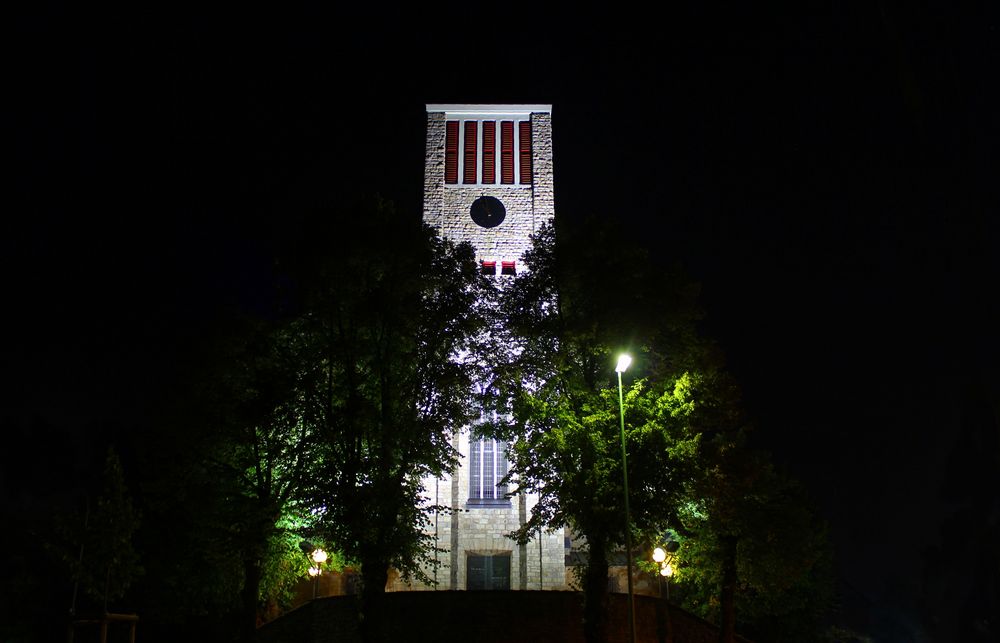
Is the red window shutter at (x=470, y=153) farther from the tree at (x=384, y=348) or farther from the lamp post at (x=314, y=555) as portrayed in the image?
the lamp post at (x=314, y=555)

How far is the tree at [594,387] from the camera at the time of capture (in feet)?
70.6

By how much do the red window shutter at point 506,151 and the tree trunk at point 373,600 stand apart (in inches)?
836

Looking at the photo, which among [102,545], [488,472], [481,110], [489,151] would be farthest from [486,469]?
[102,545]

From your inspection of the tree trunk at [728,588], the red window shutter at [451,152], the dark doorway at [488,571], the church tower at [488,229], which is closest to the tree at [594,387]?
the tree trunk at [728,588]

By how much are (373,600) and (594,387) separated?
8.25 metres

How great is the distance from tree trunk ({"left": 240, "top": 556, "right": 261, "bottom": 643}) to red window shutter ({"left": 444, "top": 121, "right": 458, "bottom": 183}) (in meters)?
20.7

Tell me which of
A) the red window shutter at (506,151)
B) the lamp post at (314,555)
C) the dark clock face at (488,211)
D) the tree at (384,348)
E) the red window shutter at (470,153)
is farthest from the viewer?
the red window shutter at (506,151)

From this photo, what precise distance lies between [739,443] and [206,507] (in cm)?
1605

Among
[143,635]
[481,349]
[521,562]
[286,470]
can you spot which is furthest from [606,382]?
[143,635]

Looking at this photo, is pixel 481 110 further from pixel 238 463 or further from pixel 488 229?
pixel 238 463

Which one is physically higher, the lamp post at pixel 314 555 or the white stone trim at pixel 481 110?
the white stone trim at pixel 481 110

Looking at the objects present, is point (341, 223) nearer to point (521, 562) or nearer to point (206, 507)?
point (206, 507)

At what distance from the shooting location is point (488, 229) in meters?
37.2

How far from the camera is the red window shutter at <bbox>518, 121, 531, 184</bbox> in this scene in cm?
3838
